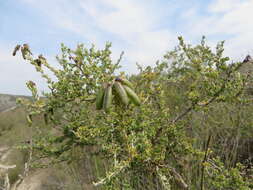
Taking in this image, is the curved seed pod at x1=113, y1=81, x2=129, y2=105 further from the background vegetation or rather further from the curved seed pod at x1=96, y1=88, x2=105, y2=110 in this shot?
the background vegetation

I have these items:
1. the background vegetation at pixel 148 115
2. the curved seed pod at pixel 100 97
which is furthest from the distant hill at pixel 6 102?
the curved seed pod at pixel 100 97

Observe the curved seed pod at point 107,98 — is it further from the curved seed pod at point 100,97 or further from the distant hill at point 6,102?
the distant hill at point 6,102

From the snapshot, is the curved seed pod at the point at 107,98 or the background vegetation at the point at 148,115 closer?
the curved seed pod at the point at 107,98

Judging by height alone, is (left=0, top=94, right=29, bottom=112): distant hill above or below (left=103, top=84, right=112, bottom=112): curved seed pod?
above

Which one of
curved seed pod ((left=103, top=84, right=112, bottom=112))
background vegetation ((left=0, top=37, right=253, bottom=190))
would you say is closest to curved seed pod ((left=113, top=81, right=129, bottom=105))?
curved seed pod ((left=103, top=84, right=112, bottom=112))

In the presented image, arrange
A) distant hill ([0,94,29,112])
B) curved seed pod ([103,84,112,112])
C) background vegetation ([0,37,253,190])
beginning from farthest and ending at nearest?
distant hill ([0,94,29,112])
background vegetation ([0,37,253,190])
curved seed pod ([103,84,112,112])

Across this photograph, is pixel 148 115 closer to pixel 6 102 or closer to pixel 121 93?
pixel 121 93

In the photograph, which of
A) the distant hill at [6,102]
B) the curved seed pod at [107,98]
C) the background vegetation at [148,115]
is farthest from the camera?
the distant hill at [6,102]

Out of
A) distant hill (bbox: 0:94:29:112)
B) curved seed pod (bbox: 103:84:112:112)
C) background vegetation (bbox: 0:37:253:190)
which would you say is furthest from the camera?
distant hill (bbox: 0:94:29:112)

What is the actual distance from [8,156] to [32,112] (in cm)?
700

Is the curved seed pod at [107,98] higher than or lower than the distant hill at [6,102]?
lower

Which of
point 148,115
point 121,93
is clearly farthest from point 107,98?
point 148,115

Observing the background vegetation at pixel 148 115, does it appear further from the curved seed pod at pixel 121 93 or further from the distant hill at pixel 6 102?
the distant hill at pixel 6 102

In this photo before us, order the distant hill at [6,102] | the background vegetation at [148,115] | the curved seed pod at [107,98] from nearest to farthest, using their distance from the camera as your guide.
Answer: the curved seed pod at [107,98], the background vegetation at [148,115], the distant hill at [6,102]
